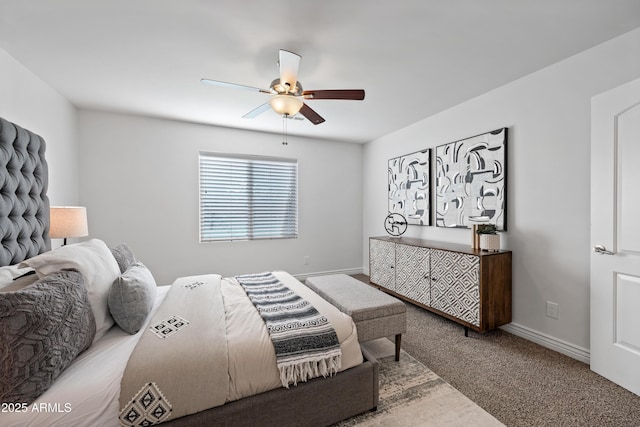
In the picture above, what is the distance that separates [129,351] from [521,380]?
253 cm

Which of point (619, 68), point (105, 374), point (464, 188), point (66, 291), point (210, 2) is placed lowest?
point (105, 374)

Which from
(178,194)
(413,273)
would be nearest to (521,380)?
(413,273)

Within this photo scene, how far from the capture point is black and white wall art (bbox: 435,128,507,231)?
263 centimetres

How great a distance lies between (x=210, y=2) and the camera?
1.55m

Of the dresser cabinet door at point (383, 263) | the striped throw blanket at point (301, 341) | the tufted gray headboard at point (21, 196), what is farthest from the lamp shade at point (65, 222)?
the dresser cabinet door at point (383, 263)

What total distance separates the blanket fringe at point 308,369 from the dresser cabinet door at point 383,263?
2122mm

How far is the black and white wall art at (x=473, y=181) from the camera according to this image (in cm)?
263

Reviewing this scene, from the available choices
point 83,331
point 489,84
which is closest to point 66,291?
point 83,331

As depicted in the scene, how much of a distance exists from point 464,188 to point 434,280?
3.64 feet

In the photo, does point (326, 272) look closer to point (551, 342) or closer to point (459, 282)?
point (459, 282)

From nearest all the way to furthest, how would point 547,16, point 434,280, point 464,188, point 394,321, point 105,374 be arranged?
point 105,374 → point 547,16 → point 394,321 → point 434,280 → point 464,188

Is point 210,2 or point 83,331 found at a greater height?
point 210,2

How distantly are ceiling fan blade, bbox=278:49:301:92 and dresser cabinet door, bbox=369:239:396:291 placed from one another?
2.32 meters

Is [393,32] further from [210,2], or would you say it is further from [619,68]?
[619,68]
